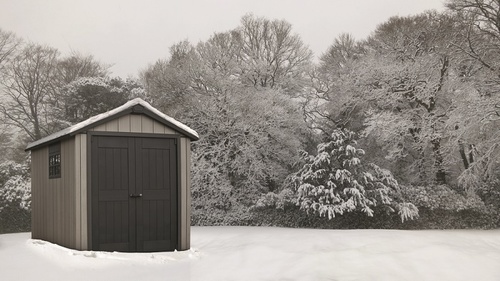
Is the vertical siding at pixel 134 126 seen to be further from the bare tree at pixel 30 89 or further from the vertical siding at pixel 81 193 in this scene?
the bare tree at pixel 30 89

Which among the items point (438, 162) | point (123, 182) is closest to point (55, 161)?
point (123, 182)

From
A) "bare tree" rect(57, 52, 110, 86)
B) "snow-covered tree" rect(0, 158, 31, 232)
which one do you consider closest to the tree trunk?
"snow-covered tree" rect(0, 158, 31, 232)

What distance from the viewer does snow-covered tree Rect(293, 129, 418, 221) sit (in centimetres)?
1128

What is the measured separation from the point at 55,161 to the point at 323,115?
8.43 metres

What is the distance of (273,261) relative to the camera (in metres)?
6.41

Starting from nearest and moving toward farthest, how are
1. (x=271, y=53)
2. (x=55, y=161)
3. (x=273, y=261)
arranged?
(x=273, y=261) < (x=55, y=161) < (x=271, y=53)

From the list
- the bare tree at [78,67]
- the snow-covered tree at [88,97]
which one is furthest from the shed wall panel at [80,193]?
the bare tree at [78,67]

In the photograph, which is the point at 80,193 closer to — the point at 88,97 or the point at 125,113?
the point at 125,113

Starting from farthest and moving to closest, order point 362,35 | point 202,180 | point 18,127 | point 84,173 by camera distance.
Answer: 1. point 362,35
2. point 18,127
3. point 202,180
4. point 84,173

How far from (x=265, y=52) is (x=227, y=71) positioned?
1.66 meters

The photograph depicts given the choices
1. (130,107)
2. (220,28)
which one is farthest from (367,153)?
(130,107)

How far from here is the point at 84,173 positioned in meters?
6.21

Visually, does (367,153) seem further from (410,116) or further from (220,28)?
(220,28)

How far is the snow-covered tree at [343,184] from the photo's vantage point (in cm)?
1128
